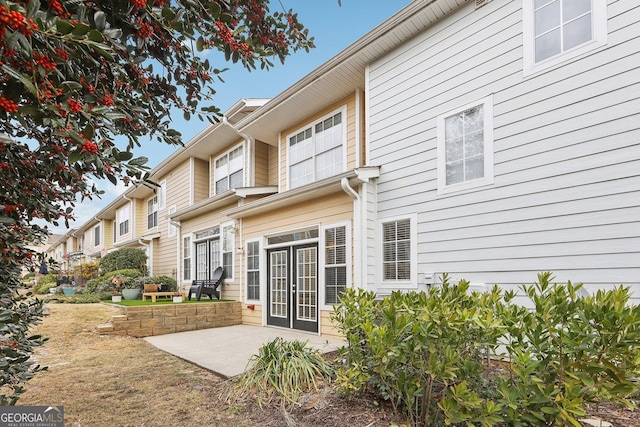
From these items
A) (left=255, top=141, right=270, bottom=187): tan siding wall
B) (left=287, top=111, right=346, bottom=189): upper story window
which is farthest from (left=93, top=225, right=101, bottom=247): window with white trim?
(left=287, top=111, right=346, bottom=189): upper story window

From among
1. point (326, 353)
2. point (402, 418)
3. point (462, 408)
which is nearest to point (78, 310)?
point (326, 353)

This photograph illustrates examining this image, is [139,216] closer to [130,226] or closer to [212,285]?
[130,226]

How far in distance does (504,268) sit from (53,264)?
4903 mm

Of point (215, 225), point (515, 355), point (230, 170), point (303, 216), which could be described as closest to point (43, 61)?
point (515, 355)

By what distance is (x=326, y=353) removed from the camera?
5.21m

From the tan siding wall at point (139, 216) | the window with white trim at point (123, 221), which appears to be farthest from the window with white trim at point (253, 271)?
the window with white trim at point (123, 221)

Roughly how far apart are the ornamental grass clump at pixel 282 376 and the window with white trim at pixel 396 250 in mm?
2300

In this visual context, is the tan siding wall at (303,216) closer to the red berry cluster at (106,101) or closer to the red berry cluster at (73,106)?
the red berry cluster at (106,101)

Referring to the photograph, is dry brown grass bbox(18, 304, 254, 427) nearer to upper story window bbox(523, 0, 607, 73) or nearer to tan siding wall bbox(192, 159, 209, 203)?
upper story window bbox(523, 0, 607, 73)

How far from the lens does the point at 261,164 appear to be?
35.1 feet

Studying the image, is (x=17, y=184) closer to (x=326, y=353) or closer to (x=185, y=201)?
(x=326, y=353)

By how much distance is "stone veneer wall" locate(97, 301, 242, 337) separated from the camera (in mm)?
7477

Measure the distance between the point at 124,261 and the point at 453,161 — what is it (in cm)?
1453

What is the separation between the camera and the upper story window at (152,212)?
16266 mm
